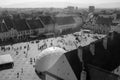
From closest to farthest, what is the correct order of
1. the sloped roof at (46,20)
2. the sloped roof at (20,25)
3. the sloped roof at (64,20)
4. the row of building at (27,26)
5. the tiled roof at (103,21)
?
the row of building at (27,26), the sloped roof at (20,25), the sloped roof at (46,20), the tiled roof at (103,21), the sloped roof at (64,20)

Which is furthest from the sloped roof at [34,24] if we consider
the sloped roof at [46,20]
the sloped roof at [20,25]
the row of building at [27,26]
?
the sloped roof at [46,20]

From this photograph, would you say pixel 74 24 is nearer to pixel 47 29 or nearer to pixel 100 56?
pixel 47 29

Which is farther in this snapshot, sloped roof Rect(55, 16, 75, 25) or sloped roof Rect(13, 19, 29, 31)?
sloped roof Rect(55, 16, 75, 25)

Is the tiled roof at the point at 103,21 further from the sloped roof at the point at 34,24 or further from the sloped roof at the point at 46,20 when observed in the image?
the sloped roof at the point at 34,24

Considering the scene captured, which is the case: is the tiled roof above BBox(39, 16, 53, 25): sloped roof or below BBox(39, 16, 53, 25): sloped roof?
below

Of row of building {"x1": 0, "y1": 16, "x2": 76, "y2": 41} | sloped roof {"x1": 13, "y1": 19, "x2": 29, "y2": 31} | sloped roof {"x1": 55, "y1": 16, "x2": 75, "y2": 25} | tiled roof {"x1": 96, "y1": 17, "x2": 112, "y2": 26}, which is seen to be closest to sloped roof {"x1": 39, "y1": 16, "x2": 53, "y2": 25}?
row of building {"x1": 0, "y1": 16, "x2": 76, "y2": 41}

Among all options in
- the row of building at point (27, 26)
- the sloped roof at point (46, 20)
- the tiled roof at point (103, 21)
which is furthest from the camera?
the tiled roof at point (103, 21)

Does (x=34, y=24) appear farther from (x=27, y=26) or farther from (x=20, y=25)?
(x=20, y=25)

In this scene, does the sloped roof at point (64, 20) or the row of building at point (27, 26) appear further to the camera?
the sloped roof at point (64, 20)

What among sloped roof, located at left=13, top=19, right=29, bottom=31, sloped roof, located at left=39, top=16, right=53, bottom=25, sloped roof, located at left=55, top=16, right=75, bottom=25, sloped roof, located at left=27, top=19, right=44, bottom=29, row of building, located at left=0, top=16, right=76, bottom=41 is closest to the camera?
row of building, located at left=0, top=16, right=76, bottom=41

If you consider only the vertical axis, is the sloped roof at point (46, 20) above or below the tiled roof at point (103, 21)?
above

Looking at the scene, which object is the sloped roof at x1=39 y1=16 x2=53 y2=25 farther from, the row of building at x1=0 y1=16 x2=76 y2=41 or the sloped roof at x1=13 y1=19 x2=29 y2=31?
the sloped roof at x1=13 y1=19 x2=29 y2=31

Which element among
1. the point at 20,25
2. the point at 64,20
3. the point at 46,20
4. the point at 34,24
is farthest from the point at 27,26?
the point at 64,20
